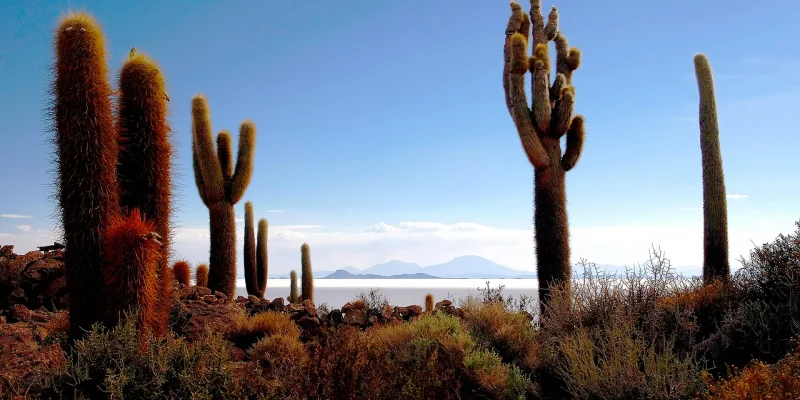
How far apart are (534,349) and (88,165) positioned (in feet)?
21.0

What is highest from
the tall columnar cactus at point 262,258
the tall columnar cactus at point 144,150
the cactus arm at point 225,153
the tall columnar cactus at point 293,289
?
the cactus arm at point 225,153

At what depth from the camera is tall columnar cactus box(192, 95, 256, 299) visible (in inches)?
626

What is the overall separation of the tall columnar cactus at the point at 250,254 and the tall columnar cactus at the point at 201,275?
3.81ft

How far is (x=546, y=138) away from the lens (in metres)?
14.6

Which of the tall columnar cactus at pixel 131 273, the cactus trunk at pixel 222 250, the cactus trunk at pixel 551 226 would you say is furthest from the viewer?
the cactus trunk at pixel 222 250

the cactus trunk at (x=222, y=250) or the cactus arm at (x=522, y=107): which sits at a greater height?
the cactus arm at (x=522, y=107)

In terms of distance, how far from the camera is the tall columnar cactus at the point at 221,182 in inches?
626

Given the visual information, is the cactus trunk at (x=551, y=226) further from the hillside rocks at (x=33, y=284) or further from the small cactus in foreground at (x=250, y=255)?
the hillside rocks at (x=33, y=284)

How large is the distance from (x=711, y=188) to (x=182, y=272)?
13.0 m

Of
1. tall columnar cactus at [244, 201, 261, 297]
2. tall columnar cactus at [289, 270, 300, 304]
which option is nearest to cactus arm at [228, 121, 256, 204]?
tall columnar cactus at [244, 201, 261, 297]

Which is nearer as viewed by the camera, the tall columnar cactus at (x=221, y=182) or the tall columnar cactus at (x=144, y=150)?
the tall columnar cactus at (x=144, y=150)

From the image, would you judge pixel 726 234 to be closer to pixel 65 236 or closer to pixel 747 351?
pixel 747 351

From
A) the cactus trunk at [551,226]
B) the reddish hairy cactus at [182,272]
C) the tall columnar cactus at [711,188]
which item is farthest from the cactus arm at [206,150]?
the tall columnar cactus at [711,188]

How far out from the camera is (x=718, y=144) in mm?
15406
